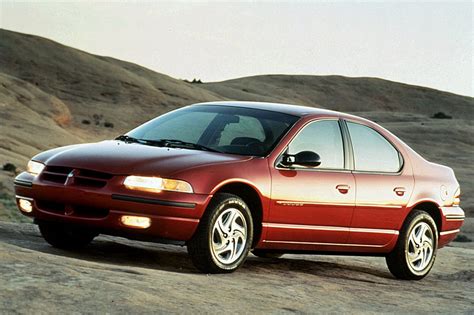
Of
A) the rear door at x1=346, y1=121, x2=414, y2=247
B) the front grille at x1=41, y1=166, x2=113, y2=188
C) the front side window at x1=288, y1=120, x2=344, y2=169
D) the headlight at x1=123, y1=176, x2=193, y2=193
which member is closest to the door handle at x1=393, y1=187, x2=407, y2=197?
the rear door at x1=346, y1=121, x2=414, y2=247

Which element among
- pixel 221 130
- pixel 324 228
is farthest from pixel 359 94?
pixel 221 130

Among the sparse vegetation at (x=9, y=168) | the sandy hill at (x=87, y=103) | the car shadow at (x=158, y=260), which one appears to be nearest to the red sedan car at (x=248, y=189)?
the car shadow at (x=158, y=260)

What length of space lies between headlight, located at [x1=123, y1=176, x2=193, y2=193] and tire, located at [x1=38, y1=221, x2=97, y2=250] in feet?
3.50

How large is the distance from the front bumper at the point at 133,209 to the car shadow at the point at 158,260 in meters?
0.36

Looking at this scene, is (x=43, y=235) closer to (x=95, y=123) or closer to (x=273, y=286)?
(x=273, y=286)

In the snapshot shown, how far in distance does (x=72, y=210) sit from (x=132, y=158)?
0.64 meters

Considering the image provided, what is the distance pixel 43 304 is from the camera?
653 centimetres

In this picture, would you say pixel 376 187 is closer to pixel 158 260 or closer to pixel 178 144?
pixel 178 144

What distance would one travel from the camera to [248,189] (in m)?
9.53

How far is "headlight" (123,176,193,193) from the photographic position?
352 inches

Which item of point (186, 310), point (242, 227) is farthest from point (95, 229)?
point (186, 310)

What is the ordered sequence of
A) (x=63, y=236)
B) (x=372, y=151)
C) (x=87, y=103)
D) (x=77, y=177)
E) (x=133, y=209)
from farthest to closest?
(x=87, y=103) → (x=372, y=151) → (x=63, y=236) → (x=77, y=177) → (x=133, y=209)

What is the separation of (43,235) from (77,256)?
0.63 metres

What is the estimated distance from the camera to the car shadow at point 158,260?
31.8 feet
